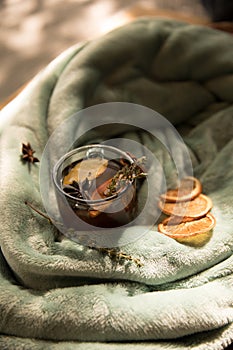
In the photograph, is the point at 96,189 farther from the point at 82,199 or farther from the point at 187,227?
the point at 187,227

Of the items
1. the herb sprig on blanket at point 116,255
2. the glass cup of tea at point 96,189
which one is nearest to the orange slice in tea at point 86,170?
the glass cup of tea at point 96,189

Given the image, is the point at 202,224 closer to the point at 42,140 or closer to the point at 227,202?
the point at 227,202

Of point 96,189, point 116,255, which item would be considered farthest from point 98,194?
point 116,255

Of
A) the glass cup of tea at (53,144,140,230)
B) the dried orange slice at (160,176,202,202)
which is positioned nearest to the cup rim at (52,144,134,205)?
the glass cup of tea at (53,144,140,230)

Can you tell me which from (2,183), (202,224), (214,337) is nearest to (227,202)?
(202,224)

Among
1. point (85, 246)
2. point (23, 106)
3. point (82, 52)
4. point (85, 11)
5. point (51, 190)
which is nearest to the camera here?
point (85, 246)

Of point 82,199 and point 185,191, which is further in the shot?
point 185,191

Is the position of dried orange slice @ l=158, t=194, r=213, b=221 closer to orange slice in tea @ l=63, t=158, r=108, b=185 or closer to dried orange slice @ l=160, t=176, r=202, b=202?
dried orange slice @ l=160, t=176, r=202, b=202
